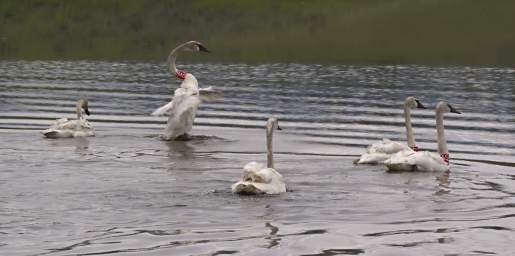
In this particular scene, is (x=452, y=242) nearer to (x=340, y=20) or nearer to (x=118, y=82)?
(x=118, y=82)

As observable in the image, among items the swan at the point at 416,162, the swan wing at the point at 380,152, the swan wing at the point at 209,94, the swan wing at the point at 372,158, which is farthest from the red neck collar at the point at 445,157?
the swan wing at the point at 209,94

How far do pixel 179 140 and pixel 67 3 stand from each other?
4295 inches

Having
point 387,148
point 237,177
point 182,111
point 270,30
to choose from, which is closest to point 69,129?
point 182,111

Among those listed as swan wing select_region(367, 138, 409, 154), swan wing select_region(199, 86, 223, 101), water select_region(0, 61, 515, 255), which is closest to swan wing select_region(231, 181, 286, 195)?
water select_region(0, 61, 515, 255)

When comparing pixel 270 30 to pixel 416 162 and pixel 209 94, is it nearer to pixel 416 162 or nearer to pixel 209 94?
pixel 209 94

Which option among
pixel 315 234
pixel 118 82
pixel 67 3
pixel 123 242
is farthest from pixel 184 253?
pixel 67 3

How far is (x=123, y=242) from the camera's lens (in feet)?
52.3

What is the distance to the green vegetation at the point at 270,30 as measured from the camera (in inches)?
3206

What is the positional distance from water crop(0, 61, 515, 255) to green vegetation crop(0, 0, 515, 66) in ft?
119

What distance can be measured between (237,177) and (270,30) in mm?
89378

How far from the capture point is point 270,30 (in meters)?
111

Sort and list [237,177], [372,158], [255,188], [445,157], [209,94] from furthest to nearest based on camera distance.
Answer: [209,94], [445,157], [372,158], [237,177], [255,188]

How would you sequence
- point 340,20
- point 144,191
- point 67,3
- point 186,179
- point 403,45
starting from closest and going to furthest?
point 144,191
point 186,179
point 403,45
point 340,20
point 67,3

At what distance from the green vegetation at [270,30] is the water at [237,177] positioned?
36.2 meters
